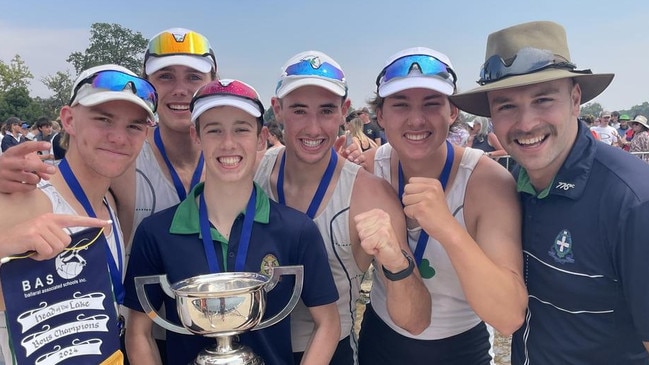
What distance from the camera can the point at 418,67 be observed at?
2.78m

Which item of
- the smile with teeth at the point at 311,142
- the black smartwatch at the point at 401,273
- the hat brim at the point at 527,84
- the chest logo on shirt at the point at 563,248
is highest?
the hat brim at the point at 527,84

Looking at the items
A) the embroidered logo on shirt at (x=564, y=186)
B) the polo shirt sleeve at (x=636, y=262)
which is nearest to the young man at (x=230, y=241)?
the embroidered logo on shirt at (x=564, y=186)

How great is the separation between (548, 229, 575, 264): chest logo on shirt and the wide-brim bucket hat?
74 cm

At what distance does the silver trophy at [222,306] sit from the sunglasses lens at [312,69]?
1.30 meters

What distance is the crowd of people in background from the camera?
215 cm

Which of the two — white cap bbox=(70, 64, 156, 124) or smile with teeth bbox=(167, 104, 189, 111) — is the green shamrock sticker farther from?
smile with teeth bbox=(167, 104, 189, 111)

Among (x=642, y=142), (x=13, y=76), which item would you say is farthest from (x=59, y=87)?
(x=642, y=142)

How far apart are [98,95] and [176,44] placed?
3.31ft

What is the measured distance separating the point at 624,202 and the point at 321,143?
165 centimetres

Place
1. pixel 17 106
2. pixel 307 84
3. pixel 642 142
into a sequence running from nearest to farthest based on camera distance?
pixel 307 84, pixel 642 142, pixel 17 106

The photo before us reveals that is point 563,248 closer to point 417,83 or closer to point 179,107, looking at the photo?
point 417,83

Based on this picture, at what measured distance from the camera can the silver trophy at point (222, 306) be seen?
1923 millimetres

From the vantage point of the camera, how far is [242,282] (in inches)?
83.9

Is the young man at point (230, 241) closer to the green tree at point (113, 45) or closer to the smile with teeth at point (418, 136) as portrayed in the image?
the smile with teeth at point (418, 136)
